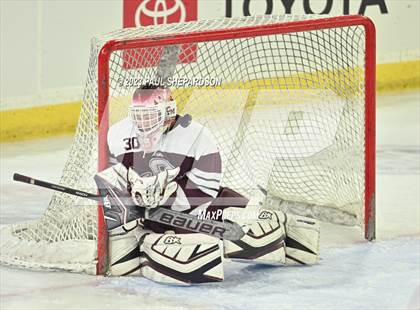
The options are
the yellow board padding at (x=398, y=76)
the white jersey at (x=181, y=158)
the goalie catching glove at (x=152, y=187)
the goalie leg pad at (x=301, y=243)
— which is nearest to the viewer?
the goalie catching glove at (x=152, y=187)

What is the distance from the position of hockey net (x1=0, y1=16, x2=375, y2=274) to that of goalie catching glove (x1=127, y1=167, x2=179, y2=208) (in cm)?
13

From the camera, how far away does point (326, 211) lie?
372cm

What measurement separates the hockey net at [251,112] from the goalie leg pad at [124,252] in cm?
3

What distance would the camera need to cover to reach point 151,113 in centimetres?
301

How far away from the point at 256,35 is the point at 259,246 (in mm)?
603

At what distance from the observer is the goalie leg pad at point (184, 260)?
297 cm

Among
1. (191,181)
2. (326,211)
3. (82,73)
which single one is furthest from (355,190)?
(82,73)

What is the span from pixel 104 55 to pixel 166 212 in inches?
17.5

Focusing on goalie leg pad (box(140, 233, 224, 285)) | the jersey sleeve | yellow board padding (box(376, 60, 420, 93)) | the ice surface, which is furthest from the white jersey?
yellow board padding (box(376, 60, 420, 93))

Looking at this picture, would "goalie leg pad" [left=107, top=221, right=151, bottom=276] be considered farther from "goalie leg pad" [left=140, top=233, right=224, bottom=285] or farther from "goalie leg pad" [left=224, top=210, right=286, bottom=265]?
"goalie leg pad" [left=224, top=210, right=286, bottom=265]

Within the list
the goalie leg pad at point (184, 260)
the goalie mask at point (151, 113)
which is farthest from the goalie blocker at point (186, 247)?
the goalie mask at point (151, 113)

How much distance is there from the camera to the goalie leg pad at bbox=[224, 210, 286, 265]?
3150 mm

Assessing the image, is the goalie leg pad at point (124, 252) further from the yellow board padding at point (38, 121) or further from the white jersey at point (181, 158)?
the yellow board padding at point (38, 121)

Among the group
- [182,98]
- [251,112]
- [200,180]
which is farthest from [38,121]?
[200,180]
